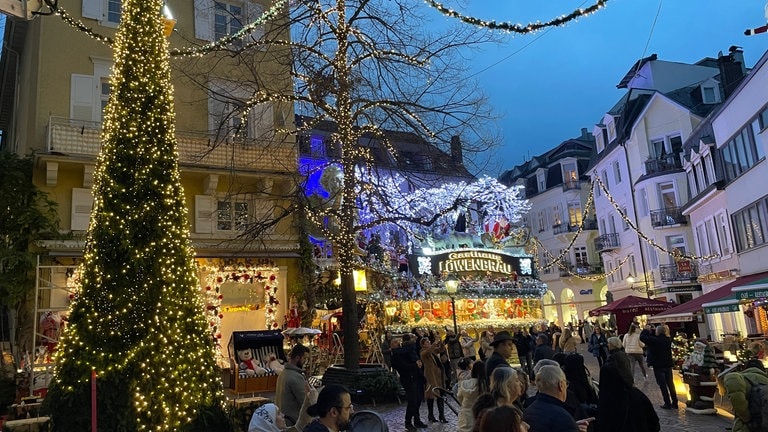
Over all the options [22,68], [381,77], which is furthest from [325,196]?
[22,68]

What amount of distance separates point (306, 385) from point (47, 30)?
16839 mm

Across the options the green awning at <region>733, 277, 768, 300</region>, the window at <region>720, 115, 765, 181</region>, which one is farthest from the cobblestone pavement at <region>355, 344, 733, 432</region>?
the window at <region>720, 115, 765, 181</region>

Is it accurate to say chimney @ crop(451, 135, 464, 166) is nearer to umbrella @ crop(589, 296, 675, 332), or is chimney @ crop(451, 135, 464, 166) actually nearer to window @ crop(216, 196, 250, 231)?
window @ crop(216, 196, 250, 231)

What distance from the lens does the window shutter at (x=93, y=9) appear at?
19219 millimetres

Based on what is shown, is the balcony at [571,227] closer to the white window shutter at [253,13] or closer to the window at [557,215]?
the window at [557,215]

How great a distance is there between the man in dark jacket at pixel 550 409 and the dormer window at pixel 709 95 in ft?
122

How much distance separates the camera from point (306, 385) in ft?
23.0

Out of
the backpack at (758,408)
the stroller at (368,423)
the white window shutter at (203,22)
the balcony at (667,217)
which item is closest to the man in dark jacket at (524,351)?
the backpack at (758,408)

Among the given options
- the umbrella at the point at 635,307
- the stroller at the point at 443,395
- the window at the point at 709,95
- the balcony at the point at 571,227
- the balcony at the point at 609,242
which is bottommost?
the stroller at the point at 443,395

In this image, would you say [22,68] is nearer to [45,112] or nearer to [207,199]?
[45,112]

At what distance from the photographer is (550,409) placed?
14.1 ft

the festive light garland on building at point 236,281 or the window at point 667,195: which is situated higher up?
the window at point 667,195

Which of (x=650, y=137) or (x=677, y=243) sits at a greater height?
(x=650, y=137)

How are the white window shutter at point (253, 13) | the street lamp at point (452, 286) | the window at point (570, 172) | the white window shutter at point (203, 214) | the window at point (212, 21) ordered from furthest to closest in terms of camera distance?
1. the window at point (570, 172)
2. the street lamp at point (452, 286)
3. the window at point (212, 21)
4. the white window shutter at point (203, 214)
5. the white window shutter at point (253, 13)
